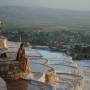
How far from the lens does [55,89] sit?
12.5 m

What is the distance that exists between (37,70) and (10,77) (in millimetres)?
1694

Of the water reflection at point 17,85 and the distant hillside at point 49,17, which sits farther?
the distant hillside at point 49,17

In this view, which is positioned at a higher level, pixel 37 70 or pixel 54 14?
pixel 37 70

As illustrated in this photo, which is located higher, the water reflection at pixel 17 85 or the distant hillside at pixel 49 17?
the water reflection at pixel 17 85

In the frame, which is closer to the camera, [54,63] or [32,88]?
[32,88]

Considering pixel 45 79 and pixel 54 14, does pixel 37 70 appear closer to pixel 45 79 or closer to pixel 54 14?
pixel 45 79

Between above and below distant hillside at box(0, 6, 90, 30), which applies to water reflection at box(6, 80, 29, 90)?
above

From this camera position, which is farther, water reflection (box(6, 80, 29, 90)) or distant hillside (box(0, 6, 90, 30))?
distant hillside (box(0, 6, 90, 30))

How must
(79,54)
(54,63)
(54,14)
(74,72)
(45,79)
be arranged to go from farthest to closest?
1. (54,14)
2. (79,54)
3. (54,63)
4. (74,72)
5. (45,79)

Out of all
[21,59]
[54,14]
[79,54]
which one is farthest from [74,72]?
[54,14]

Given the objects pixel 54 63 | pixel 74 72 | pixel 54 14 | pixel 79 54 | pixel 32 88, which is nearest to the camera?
pixel 32 88

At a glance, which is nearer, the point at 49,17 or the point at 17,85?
the point at 17,85

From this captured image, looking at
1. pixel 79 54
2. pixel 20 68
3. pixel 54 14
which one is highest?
pixel 20 68

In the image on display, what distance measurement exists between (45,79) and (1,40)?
4.01m
